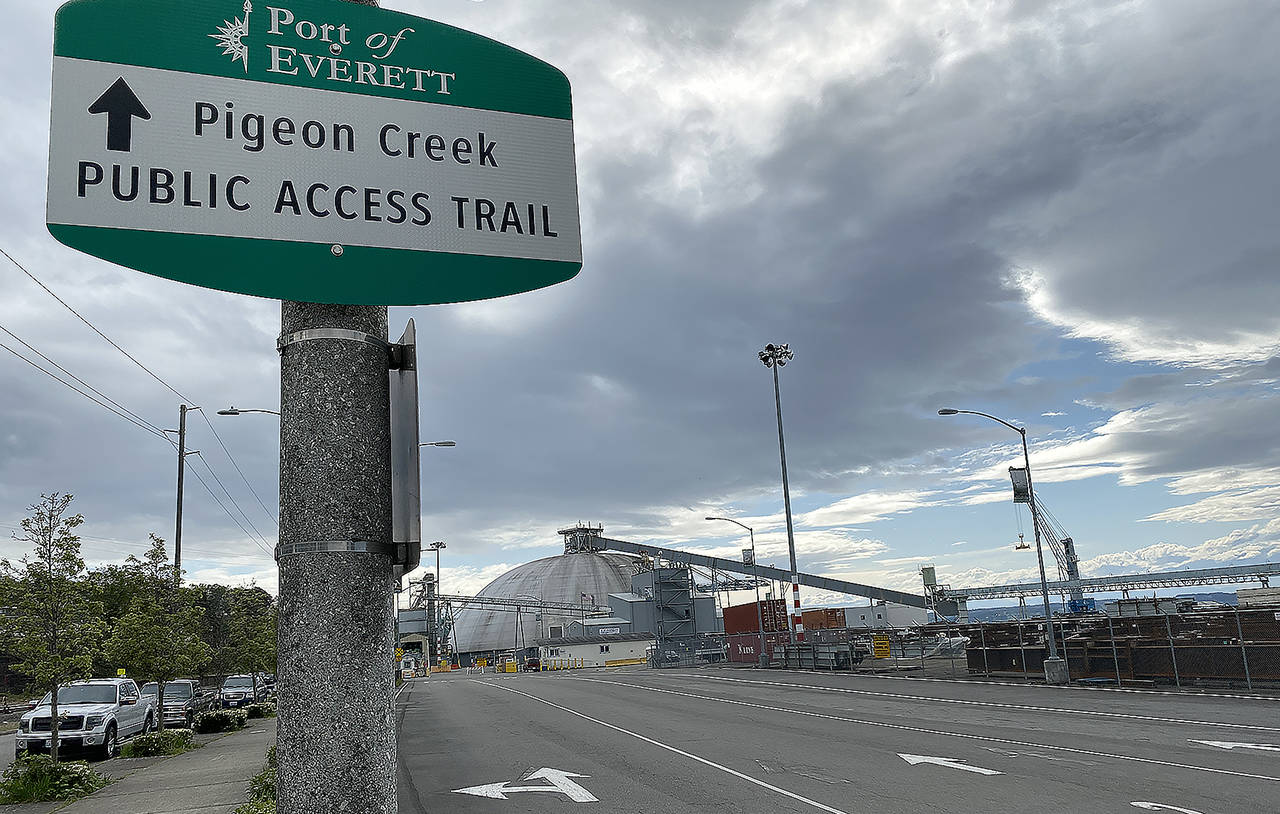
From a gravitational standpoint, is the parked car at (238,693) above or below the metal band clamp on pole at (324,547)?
below

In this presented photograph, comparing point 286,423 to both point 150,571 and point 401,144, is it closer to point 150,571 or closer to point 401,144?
point 401,144

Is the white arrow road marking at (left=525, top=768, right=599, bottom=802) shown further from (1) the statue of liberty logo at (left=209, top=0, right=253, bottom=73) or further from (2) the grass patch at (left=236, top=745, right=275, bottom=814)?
(1) the statue of liberty logo at (left=209, top=0, right=253, bottom=73)

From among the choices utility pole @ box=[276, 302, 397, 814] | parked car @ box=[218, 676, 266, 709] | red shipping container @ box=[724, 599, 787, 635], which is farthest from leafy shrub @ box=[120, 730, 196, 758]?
red shipping container @ box=[724, 599, 787, 635]

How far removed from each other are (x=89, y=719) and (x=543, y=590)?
5365 inches

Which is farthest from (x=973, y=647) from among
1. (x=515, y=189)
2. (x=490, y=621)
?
(x=490, y=621)

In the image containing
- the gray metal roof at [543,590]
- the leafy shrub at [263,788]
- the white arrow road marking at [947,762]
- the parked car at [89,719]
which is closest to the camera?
the leafy shrub at [263,788]

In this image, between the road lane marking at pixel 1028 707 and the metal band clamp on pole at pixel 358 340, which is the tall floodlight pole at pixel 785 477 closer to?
the road lane marking at pixel 1028 707

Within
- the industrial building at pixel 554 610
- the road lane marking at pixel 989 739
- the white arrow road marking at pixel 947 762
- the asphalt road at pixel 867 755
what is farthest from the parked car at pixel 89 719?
the industrial building at pixel 554 610

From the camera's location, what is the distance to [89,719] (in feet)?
75.2

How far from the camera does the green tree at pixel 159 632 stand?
27.0m

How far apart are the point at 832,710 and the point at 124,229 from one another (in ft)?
85.1

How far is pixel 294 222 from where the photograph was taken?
2576 millimetres

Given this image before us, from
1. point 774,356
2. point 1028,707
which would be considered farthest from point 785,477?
point 1028,707

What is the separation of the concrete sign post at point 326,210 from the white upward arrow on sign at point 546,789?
1229 cm
